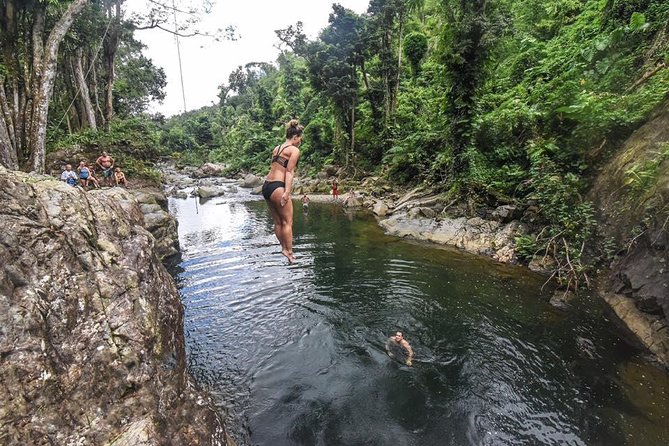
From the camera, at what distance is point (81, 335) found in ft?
10.8

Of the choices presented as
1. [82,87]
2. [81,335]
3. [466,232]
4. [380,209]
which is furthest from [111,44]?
[81,335]

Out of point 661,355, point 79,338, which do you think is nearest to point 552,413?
point 661,355

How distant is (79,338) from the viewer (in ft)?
10.7

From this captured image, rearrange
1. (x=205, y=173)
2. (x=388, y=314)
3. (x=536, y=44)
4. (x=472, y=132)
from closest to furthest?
1. (x=388, y=314)
2. (x=472, y=132)
3. (x=536, y=44)
4. (x=205, y=173)

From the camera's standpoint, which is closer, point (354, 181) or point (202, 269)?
point (202, 269)

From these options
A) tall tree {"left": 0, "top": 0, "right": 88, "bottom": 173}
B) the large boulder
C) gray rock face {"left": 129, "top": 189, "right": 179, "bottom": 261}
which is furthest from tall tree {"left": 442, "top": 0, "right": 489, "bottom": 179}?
tall tree {"left": 0, "top": 0, "right": 88, "bottom": 173}

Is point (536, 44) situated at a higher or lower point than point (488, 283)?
Answer: higher

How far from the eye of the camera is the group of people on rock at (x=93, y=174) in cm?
1398

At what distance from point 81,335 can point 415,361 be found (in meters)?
5.65

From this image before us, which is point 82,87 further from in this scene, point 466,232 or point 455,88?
point 466,232

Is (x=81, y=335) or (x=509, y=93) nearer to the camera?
(x=81, y=335)

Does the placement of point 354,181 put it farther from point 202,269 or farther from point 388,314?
point 388,314

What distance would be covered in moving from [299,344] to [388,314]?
2.48m

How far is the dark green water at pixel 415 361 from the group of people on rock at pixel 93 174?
692cm
